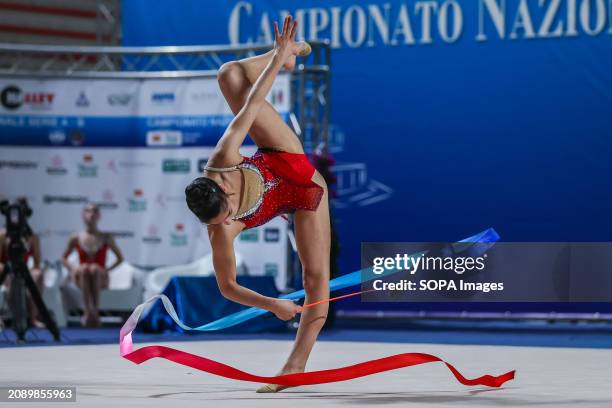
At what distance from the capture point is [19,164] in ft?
40.5

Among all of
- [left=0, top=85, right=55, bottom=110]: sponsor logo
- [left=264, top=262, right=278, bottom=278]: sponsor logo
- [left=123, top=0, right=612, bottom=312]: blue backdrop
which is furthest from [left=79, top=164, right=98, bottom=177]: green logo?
[left=123, top=0, right=612, bottom=312]: blue backdrop

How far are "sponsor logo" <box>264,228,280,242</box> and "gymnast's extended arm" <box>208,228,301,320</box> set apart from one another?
6.59 meters

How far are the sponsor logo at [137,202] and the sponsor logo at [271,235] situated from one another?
137 cm

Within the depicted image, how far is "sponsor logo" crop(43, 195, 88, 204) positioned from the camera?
12.4m

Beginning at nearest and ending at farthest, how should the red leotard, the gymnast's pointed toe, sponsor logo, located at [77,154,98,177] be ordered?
the gymnast's pointed toe
the red leotard
sponsor logo, located at [77,154,98,177]

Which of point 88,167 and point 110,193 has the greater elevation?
point 88,167

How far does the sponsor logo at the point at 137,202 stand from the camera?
12281mm

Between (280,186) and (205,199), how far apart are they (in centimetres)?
54

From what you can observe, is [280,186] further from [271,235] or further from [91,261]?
[91,261]

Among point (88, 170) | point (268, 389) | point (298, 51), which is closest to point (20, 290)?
point (88, 170)

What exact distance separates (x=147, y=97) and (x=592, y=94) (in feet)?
14.5

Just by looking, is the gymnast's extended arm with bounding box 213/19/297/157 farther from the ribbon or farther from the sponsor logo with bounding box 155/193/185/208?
the sponsor logo with bounding box 155/193/185/208

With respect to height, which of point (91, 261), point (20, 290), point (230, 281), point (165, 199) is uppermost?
point (165, 199)

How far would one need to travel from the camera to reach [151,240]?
12.3 meters
